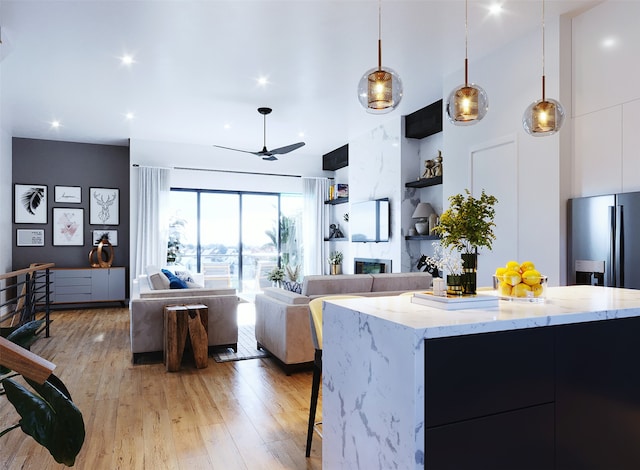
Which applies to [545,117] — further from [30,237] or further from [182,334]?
[30,237]

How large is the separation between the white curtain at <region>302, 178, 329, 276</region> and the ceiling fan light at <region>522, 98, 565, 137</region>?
6.49 m

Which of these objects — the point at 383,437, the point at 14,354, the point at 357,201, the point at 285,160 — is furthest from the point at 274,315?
the point at 285,160

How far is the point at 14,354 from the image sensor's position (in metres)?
0.68

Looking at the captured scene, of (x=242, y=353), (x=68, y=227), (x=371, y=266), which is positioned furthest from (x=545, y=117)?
(x=68, y=227)

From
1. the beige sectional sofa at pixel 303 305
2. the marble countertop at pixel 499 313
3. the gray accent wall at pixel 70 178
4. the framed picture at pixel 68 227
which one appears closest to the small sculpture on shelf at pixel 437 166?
the beige sectional sofa at pixel 303 305

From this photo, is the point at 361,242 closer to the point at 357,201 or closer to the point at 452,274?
the point at 357,201

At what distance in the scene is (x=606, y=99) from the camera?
3.44 m

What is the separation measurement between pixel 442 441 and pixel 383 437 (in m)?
0.22

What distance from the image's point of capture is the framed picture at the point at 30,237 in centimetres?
751

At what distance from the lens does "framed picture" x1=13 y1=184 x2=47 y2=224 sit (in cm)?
750

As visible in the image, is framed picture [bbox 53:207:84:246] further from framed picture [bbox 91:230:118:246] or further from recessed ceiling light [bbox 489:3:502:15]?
recessed ceiling light [bbox 489:3:502:15]

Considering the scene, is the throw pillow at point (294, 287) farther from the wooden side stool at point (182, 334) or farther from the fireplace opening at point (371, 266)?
the fireplace opening at point (371, 266)

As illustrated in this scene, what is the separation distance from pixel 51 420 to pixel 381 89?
206cm

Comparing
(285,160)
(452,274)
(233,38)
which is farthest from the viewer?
(285,160)
